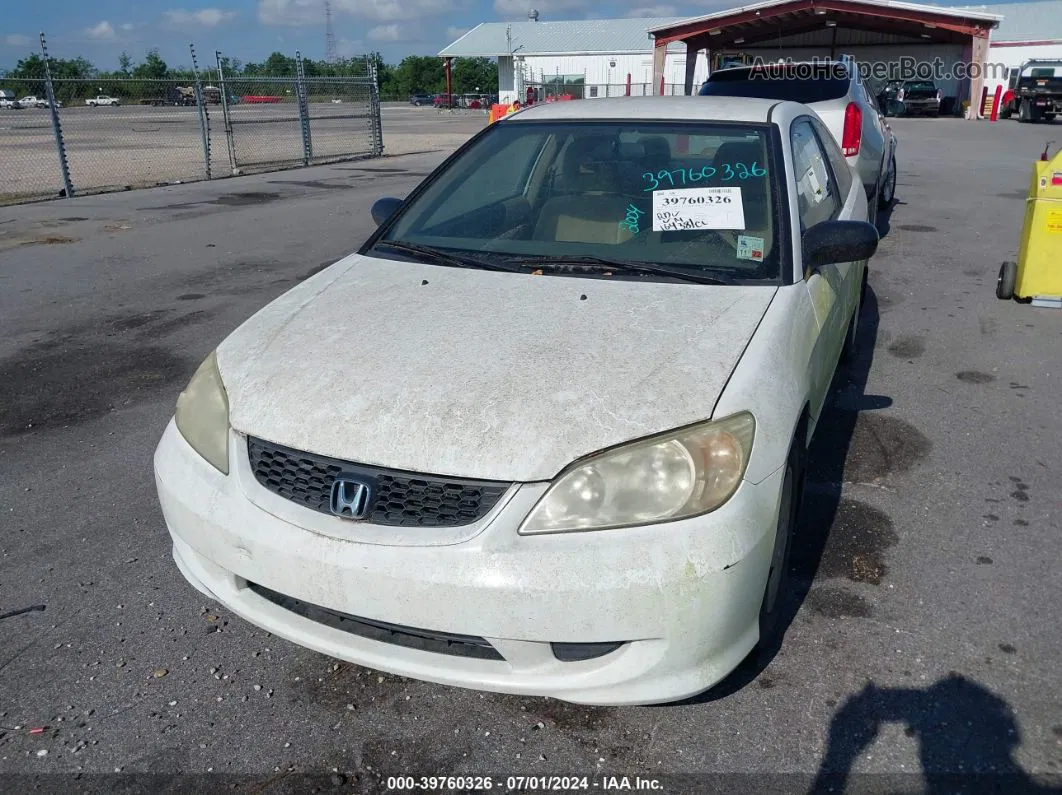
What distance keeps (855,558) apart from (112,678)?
2.59 meters

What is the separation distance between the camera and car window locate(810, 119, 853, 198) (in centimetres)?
442

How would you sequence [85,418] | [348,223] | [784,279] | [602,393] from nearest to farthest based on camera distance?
[602,393]
[784,279]
[85,418]
[348,223]

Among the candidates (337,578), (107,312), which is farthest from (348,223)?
(337,578)

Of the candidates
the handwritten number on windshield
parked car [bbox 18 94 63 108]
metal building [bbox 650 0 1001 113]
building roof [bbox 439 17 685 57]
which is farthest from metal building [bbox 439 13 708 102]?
the handwritten number on windshield

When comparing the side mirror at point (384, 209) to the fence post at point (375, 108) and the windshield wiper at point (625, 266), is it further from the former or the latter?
the fence post at point (375, 108)

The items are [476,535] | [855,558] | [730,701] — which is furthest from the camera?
[855,558]

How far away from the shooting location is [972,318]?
20.9 feet

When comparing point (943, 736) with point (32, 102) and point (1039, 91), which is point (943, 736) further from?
point (1039, 91)

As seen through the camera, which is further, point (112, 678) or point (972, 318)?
point (972, 318)

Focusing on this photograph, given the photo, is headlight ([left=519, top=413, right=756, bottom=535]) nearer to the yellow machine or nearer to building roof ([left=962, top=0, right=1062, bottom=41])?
the yellow machine

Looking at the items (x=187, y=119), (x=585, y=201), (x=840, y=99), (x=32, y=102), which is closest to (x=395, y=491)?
(x=585, y=201)

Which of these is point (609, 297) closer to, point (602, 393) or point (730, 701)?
point (602, 393)

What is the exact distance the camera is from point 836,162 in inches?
183

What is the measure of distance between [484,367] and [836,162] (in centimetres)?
304
